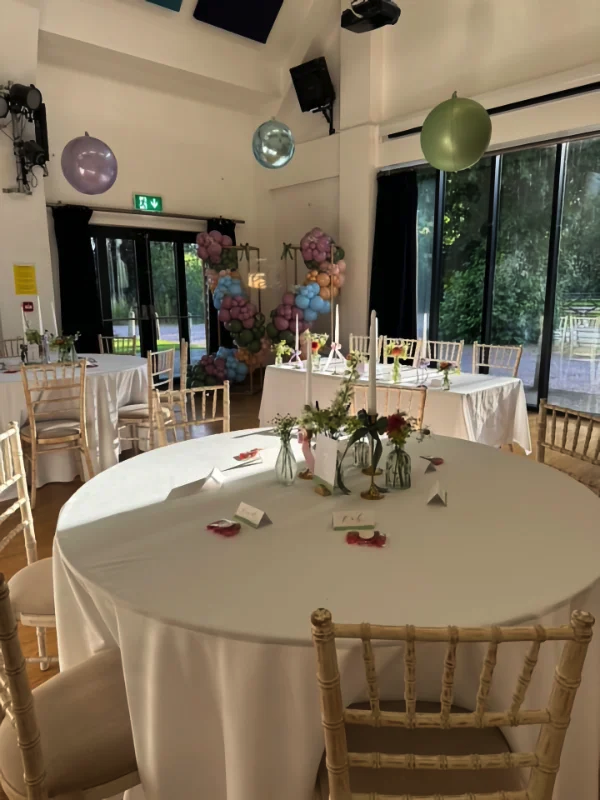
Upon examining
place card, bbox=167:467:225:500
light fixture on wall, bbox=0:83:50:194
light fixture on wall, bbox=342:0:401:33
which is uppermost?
light fixture on wall, bbox=342:0:401:33

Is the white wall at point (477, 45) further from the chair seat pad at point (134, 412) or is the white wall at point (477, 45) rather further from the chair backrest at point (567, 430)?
the chair seat pad at point (134, 412)

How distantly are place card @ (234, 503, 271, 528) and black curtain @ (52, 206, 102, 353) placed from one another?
18.2 feet

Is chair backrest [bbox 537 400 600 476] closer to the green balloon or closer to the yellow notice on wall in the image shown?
the green balloon

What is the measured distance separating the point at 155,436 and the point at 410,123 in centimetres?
517

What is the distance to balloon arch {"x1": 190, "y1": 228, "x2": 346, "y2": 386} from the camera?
21.9ft

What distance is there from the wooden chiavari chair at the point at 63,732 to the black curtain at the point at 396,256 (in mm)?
5913

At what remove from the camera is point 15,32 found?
5.22m

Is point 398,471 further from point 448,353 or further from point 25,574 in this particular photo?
point 448,353

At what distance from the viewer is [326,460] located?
1.67 meters

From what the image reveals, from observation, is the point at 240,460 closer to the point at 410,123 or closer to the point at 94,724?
the point at 94,724

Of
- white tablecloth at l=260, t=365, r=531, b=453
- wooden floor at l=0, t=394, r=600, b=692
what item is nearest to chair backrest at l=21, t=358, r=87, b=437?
wooden floor at l=0, t=394, r=600, b=692

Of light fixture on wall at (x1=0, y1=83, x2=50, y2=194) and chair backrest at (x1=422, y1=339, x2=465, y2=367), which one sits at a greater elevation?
light fixture on wall at (x1=0, y1=83, x2=50, y2=194)

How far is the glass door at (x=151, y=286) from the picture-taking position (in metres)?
6.84

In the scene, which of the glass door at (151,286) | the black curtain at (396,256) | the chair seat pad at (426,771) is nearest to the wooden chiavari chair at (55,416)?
the chair seat pad at (426,771)
